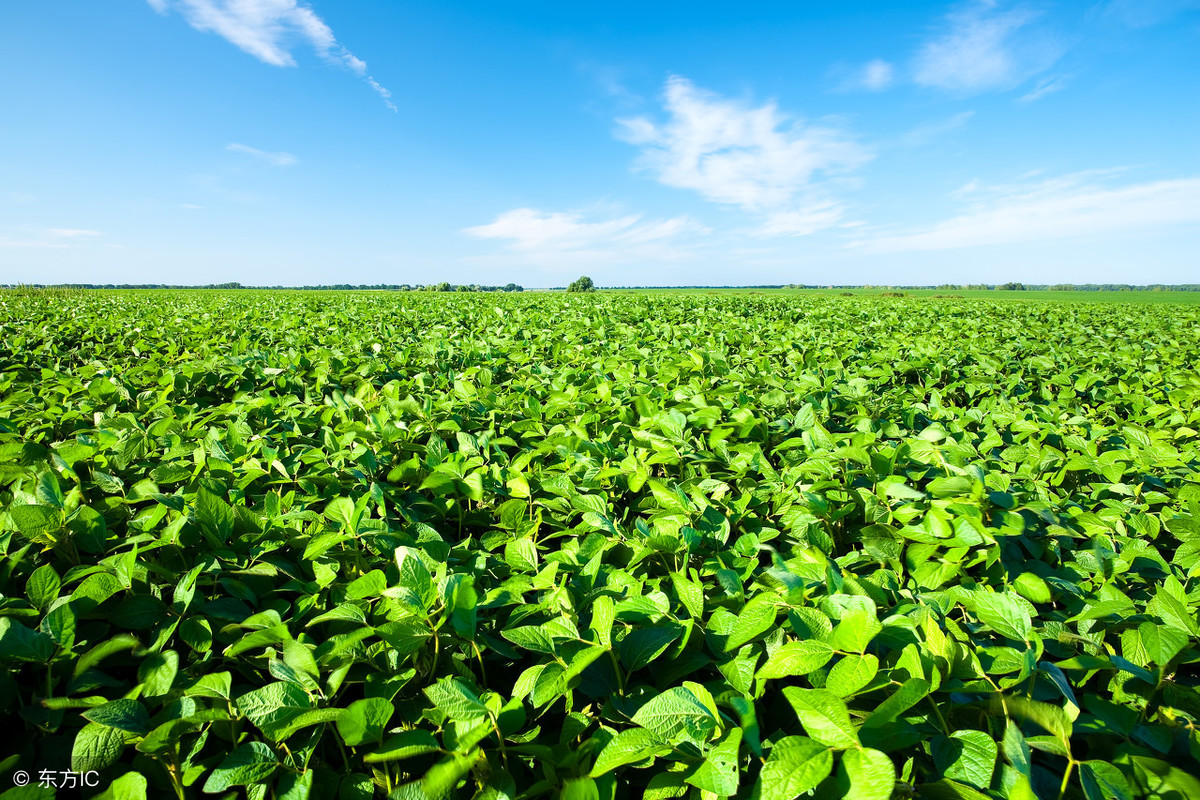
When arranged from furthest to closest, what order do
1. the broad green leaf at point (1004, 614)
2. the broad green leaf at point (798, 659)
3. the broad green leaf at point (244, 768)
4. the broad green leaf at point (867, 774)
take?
the broad green leaf at point (1004, 614)
the broad green leaf at point (798, 659)
the broad green leaf at point (244, 768)
the broad green leaf at point (867, 774)

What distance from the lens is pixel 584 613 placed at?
120 centimetres

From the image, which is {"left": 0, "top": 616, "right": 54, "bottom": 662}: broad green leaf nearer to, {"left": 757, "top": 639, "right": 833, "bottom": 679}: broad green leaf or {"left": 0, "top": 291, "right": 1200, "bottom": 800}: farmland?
{"left": 0, "top": 291, "right": 1200, "bottom": 800}: farmland

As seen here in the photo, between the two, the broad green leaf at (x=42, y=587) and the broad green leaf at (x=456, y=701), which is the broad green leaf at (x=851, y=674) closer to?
the broad green leaf at (x=456, y=701)

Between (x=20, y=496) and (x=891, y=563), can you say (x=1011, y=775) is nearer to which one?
(x=891, y=563)

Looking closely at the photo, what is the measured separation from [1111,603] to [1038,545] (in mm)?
398

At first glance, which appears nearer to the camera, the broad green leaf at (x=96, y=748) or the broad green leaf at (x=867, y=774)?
the broad green leaf at (x=867, y=774)

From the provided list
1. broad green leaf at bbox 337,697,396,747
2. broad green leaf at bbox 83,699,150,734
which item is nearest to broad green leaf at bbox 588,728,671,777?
broad green leaf at bbox 337,697,396,747

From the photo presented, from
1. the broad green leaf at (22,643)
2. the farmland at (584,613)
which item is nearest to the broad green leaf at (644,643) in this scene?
the farmland at (584,613)

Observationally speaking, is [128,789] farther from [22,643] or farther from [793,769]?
[793,769]

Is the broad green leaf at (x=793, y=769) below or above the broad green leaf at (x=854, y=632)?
below

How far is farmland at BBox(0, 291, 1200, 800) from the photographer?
86cm

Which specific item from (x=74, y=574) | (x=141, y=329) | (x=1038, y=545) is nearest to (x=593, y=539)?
(x=74, y=574)

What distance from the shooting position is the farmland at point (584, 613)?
33.7 inches

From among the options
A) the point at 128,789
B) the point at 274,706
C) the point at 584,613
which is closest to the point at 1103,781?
the point at 584,613
